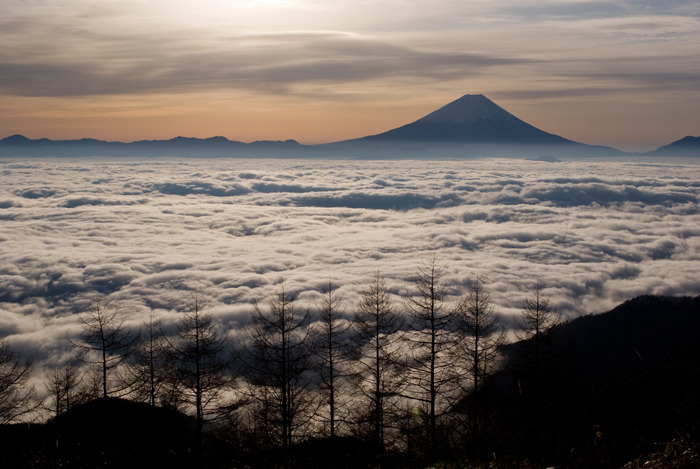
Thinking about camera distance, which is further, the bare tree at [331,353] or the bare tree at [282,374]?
the bare tree at [331,353]

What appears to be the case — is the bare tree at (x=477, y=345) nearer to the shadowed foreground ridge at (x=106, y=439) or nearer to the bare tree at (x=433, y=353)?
the bare tree at (x=433, y=353)

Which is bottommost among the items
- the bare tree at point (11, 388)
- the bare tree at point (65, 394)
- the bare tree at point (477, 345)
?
the bare tree at point (65, 394)

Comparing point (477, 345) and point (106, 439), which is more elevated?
point (477, 345)

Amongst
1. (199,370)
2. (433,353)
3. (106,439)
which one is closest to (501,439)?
(433,353)

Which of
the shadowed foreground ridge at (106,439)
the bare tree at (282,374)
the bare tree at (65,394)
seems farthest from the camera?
the bare tree at (65,394)

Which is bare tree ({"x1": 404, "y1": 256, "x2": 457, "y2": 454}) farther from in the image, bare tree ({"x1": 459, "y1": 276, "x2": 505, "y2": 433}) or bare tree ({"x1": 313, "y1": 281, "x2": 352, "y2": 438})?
bare tree ({"x1": 313, "y1": 281, "x2": 352, "y2": 438})

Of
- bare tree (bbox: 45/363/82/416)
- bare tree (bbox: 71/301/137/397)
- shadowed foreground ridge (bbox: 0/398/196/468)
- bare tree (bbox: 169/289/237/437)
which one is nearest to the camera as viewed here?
shadowed foreground ridge (bbox: 0/398/196/468)

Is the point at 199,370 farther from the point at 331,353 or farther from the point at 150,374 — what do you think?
the point at 150,374

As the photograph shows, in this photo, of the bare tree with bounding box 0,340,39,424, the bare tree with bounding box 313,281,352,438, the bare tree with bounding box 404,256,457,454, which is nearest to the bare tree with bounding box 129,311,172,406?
the bare tree with bounding box 0,340,39,424

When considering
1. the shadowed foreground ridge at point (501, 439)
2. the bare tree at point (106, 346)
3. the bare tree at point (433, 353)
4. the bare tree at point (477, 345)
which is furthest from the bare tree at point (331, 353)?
the bare tree at point (106, 346)

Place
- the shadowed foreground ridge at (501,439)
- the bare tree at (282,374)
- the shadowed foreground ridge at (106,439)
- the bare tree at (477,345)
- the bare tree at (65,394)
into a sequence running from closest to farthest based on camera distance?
the shadowed foreground ridge at (501,439) → the shadowed foreground ridge at (106,439) → the bare tree at (282,374) → the bare tree at (477,345) → the bare tree at (65,394)

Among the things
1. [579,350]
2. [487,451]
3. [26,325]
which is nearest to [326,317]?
[487,451]

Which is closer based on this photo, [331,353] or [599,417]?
[599,417]
